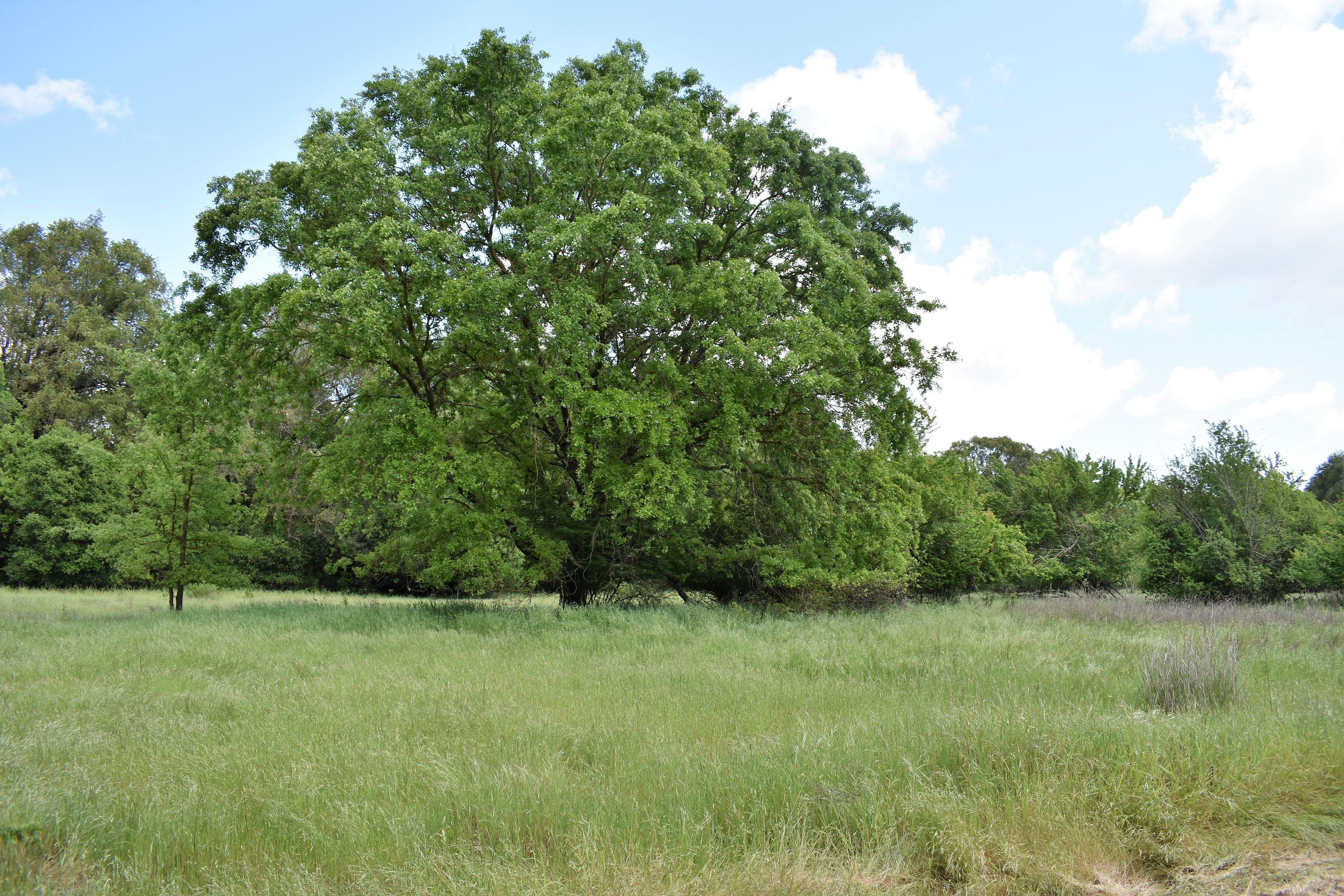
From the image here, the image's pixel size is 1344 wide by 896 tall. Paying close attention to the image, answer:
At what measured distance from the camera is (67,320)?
33.7m

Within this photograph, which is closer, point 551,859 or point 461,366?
point 551,859

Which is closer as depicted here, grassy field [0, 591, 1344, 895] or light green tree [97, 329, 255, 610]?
grassy field [0, 591, 1344, 895]

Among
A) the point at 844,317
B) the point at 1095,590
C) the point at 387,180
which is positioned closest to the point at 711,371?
the point at 844,317

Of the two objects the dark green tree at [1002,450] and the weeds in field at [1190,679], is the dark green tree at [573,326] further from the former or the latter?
the dark green tree at [1002,450]

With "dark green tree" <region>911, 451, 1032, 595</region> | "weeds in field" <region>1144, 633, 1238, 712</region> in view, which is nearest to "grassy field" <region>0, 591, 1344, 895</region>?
"weeds in field" <region>1144, 633, 1238, 712</region>

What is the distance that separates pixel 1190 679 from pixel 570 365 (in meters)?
10.6

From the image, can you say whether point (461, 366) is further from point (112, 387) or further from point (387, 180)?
point (112, 387)

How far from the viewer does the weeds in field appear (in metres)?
6.17

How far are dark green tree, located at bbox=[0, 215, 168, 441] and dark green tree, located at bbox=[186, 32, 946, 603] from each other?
80.3 feet

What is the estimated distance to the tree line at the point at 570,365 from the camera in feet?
44.1

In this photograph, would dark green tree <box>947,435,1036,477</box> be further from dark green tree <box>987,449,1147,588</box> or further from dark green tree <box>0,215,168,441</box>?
dark green tree <box>0,215,168,441</box>

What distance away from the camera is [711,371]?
14547 millimetres

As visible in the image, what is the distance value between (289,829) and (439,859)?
107cm

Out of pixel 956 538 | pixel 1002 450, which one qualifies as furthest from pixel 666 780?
pixel 1002 450
